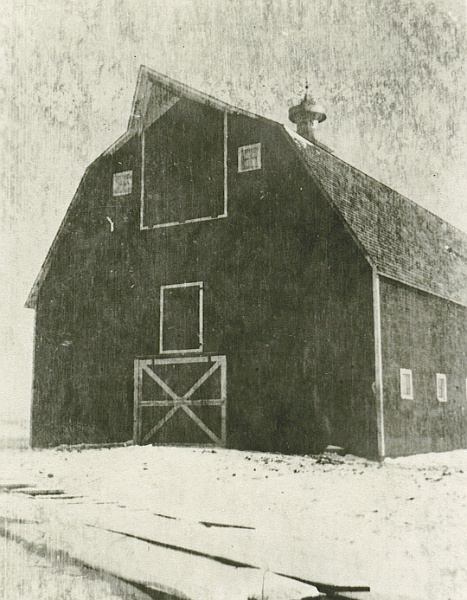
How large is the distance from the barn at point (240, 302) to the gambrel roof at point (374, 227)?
1.3 inches

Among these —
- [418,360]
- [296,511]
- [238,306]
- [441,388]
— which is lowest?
[296,511]

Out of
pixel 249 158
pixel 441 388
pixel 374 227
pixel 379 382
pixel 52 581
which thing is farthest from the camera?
pixel 249 158

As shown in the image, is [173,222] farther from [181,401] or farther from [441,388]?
[441,388]

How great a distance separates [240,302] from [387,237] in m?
2.48

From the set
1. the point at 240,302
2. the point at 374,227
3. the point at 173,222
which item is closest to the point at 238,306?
the point at 240,302

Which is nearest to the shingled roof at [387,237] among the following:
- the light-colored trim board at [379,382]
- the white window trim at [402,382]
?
the light-colored trim board at [379,382]

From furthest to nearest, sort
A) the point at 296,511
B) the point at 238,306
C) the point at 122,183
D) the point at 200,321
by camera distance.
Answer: the point at 122,183, the point at 200,321, the point at 238,306, the point at 296,511

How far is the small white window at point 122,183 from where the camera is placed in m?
12.0

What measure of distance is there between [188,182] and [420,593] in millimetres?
8242

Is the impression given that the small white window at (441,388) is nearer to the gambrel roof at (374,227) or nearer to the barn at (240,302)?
the barn at (240,302)

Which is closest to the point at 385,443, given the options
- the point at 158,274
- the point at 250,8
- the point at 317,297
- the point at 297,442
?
the point at 297,442

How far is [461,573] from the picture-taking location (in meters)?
4.73

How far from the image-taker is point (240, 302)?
11.2 meters

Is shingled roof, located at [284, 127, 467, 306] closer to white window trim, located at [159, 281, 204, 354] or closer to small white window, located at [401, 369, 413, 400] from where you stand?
small white window, located at [401, 369, 413, 400]
